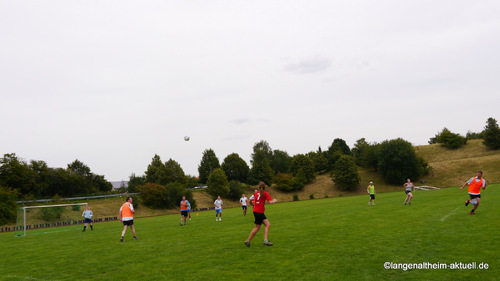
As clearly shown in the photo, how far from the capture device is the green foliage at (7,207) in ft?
135

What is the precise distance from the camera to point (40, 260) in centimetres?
1241

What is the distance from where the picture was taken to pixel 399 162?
80.8 metres

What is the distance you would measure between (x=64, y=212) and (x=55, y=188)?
3897cm

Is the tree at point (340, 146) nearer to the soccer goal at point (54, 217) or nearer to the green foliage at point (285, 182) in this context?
the green foliage at point (285, 182)

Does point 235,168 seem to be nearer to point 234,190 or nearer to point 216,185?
point 234,190

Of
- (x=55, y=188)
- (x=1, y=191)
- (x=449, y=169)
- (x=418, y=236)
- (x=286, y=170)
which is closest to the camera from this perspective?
(x=418, y=236)

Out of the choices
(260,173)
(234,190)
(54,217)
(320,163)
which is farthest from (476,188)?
(320,163)

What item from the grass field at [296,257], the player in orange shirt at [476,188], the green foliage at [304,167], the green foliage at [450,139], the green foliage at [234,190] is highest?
the green foliage at [450,139]

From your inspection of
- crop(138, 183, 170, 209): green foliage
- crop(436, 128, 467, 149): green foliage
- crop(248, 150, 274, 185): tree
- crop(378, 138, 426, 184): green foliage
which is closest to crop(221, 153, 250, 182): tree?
crop(248, 150, 274, 185): tree

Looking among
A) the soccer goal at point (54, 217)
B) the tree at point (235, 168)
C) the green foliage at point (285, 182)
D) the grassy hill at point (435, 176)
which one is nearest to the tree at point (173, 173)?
the grassy hill at point (435, 176)

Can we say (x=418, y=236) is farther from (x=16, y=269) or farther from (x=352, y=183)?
(x=352, y=183)

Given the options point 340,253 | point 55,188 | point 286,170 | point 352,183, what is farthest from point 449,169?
point 55,188

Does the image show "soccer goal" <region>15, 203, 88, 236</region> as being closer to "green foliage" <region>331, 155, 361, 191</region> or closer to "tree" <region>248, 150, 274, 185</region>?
"tree" <region>248, 150, 274, 185</region>

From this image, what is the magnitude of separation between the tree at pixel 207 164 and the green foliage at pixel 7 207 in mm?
56360
